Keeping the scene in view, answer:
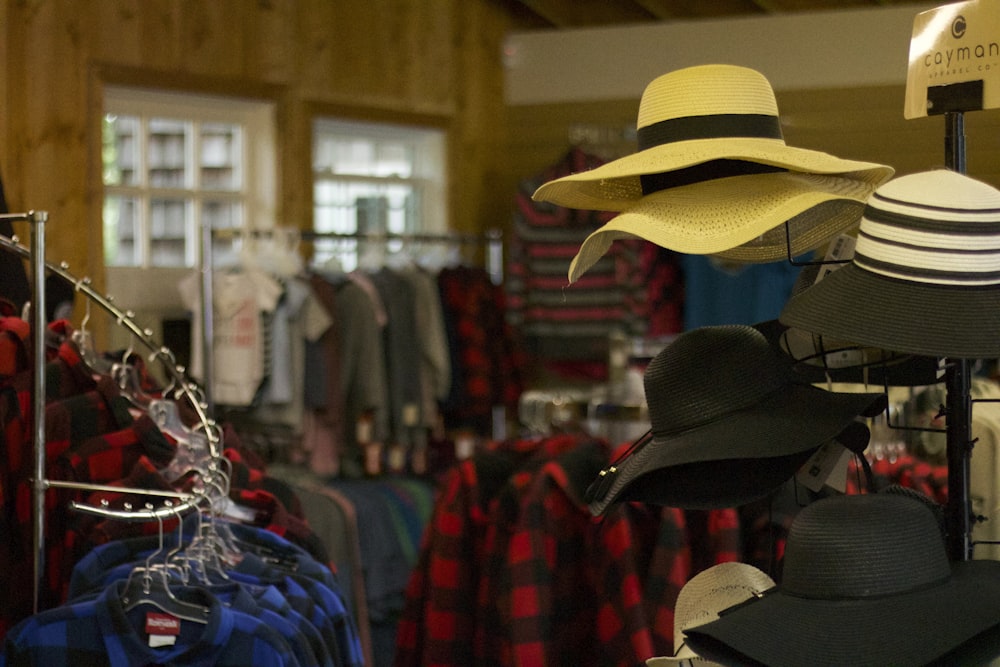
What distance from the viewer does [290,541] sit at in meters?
2.00

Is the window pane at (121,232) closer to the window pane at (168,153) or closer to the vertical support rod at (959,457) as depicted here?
the window pane at (168,153)

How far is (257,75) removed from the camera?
483 centimetres

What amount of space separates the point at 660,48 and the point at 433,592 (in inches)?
139

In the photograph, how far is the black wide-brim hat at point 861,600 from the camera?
0.99 meters

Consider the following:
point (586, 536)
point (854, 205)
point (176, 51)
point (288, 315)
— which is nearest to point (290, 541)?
point (586, 536)

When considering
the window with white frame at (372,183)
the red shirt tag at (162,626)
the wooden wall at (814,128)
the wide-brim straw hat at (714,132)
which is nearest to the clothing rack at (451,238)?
the window with white frame at (372,183)

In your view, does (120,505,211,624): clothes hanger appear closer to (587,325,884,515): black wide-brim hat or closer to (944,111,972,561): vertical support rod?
(587,325,884,515): black wide-brim hat

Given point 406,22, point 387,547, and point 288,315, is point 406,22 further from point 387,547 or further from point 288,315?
point 387,547

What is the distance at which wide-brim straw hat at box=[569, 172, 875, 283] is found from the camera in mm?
1194

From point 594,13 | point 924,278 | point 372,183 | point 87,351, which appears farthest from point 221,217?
point 924,278

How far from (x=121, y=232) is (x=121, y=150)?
32 cm

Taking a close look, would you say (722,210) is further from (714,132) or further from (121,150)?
(121,150)

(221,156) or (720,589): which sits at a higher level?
(221,156)

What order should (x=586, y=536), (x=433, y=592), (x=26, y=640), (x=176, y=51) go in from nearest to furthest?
1. (x=26, y=640)
2. (x=586, y=536)
3. (x=433, y=592)
4. (x=176, y=51)
